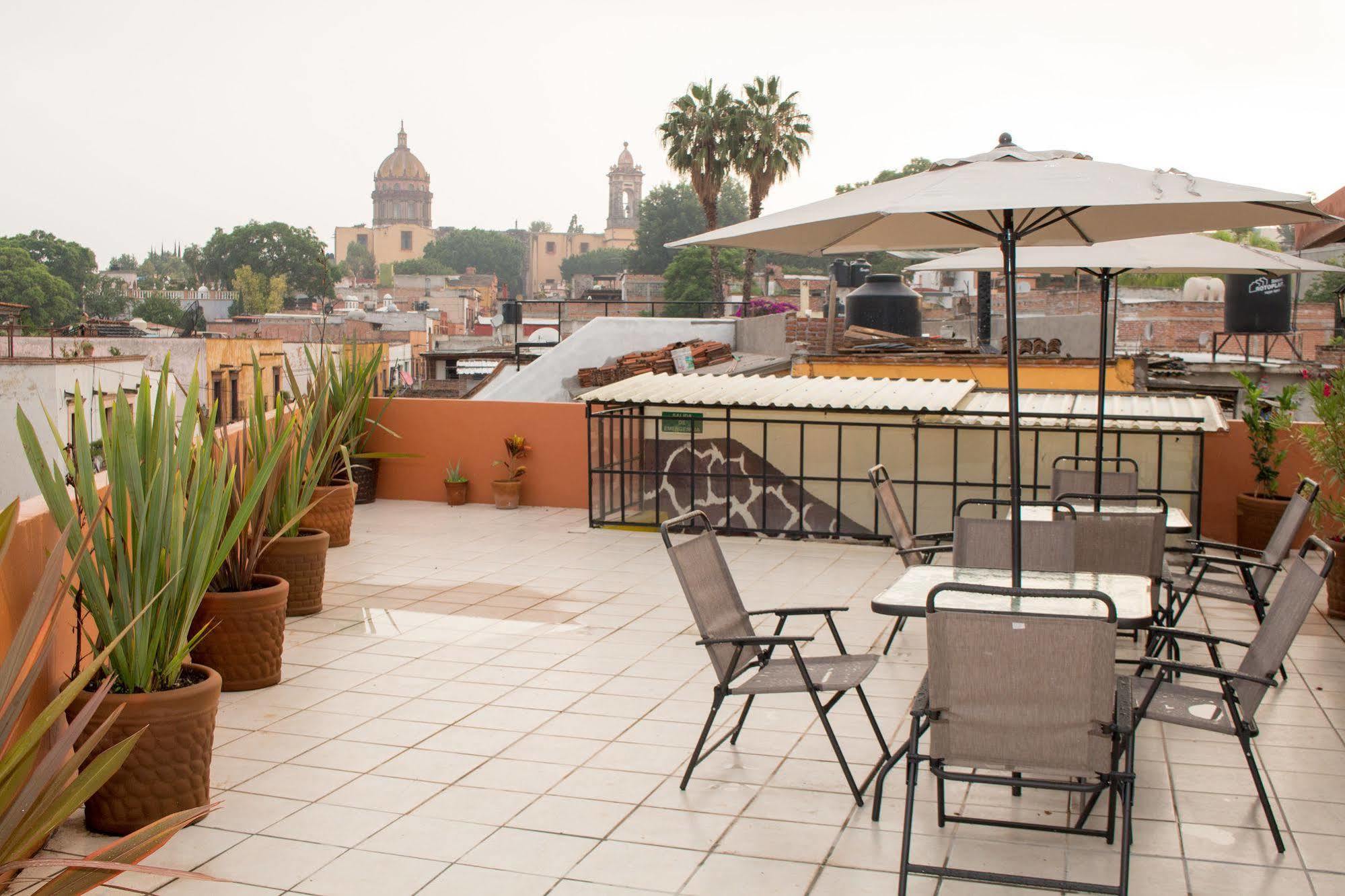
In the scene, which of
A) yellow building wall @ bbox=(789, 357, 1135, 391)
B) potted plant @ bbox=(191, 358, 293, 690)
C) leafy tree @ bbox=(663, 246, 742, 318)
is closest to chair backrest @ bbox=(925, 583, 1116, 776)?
potted plant @ bbox=(191, 358, 293, 690)

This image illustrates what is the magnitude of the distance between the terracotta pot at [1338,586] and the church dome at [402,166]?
522ft

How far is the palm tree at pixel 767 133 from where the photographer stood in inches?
1357

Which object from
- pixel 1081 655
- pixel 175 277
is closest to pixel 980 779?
pixel 1081 655

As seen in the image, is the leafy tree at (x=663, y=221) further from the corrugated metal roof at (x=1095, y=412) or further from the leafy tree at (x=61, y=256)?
the corrugated metal roof at (x=1095, y=412)

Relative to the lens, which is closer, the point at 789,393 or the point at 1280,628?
the point at 1280,628

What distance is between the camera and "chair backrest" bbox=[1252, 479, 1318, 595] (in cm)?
590

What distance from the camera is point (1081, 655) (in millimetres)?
3459

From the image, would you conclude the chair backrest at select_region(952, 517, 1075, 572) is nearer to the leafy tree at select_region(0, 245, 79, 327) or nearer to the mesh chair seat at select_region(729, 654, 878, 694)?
the mesh chair seat at select_region(729, 654, 878, 694)

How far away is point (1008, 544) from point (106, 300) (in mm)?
76212

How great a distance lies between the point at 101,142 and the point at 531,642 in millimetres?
35909

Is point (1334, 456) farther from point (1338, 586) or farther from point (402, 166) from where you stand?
point (402, 166)

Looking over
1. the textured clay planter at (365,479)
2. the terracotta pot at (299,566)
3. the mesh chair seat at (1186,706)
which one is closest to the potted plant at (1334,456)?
the mesh chair seat at (1186,706)

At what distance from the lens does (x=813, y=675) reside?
4.48 meters

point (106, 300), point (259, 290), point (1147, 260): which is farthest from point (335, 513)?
point (259, 290)
